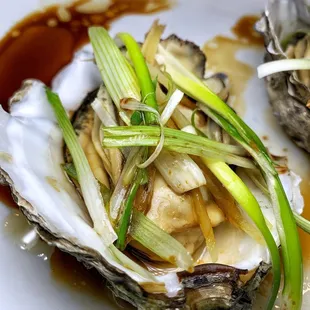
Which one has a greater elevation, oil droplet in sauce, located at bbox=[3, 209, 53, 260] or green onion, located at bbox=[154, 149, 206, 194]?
green onion, located at bbox=[154, 149, 206, 194]

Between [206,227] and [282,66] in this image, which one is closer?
[206,227]

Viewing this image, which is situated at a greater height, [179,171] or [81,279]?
[179,171]

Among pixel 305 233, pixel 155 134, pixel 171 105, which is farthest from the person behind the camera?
pixel 305 233

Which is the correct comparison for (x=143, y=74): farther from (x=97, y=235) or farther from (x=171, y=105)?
(x=97, y=235)

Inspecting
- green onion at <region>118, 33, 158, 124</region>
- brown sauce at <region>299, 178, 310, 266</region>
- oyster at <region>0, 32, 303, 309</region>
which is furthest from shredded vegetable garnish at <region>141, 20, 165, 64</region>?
brown sauce at <region>299, 178, 310, 266</region>

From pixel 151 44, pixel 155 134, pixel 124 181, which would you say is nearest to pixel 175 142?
pixel 155 134

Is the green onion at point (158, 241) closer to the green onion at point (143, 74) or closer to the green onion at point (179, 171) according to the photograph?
the green onion at point (179, 171)

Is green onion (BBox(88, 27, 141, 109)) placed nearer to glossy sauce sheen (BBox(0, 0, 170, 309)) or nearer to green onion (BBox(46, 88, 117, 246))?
green onion (BBox(46, 88, 117, 246))
